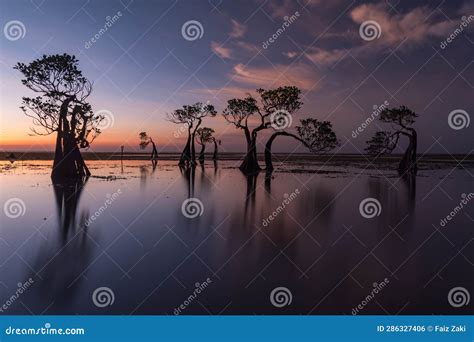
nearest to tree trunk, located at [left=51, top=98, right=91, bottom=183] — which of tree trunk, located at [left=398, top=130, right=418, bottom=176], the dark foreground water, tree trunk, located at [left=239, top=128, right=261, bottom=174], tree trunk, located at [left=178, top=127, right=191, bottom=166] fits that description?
the dark foreground water

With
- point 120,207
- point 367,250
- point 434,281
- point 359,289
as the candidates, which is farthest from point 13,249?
point 434,281

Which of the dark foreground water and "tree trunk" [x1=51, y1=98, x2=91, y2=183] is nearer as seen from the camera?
the dark foreground water

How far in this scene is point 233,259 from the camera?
7.81 meters

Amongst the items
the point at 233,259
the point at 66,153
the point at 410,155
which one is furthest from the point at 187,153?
the point at 233,259

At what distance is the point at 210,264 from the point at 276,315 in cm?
214

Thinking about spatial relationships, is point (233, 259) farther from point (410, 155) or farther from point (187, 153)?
point (187, 153)

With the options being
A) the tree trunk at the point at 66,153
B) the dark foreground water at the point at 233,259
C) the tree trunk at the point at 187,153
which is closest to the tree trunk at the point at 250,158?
the tree trunk at the point at 187,153

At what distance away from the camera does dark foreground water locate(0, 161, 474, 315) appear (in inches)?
240

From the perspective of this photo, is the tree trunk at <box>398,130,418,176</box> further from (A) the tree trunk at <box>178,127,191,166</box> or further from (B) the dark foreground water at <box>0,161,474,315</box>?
(B) the dark foreground water at <box>0,161,474,315</box>

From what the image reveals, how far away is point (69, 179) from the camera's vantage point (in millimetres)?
24328

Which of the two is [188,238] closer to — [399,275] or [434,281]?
[399,275]

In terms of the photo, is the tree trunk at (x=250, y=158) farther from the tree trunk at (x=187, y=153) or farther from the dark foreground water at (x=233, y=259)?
the dark foreground water at (x=233, y=259)

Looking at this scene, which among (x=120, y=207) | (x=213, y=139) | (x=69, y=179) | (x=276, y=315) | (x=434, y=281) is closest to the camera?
(x=276, y=315)
